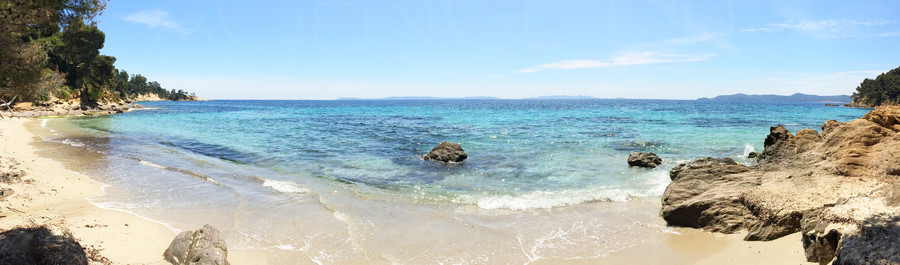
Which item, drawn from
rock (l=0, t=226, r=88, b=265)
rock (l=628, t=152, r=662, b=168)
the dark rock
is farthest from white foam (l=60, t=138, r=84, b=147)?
the dark rock

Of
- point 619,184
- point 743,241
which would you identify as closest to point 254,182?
point 619,184

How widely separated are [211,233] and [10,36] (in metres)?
4.90

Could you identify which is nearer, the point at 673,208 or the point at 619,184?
the point at 673,208

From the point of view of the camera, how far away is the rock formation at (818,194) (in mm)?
5258

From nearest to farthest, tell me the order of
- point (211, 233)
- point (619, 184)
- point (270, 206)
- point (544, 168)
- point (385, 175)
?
point (211, 233), point (270, 206), point (619, 184), point (385, 175), point (544, 168)

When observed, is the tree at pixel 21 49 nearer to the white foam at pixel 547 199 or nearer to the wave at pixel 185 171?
the wave at pixel 185 171

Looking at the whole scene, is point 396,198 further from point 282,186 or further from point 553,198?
point 553,198

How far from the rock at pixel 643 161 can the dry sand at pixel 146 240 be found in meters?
8.27

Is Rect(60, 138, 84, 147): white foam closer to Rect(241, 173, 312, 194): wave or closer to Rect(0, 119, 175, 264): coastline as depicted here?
Rect(0, 119, 175, 264): coastline

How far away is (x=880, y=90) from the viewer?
84.1m

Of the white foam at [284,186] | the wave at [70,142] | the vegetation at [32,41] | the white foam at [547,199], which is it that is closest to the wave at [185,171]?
the white foam at [284,186]

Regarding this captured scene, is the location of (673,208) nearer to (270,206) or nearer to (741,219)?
(741,219)

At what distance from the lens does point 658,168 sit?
54.1ft

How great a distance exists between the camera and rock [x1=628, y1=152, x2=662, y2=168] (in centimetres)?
1662
